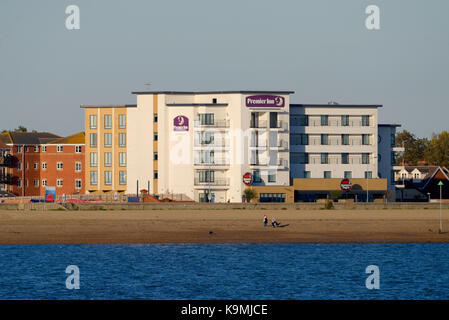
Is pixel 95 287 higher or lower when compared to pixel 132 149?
lower

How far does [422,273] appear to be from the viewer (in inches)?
2265

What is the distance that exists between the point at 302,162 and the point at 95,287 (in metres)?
85.0

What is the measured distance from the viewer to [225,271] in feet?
185

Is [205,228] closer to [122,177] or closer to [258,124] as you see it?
[258,124]

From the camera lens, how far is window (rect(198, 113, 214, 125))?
403ft

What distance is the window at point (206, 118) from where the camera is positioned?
122750 mm

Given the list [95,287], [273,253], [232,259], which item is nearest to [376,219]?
[273,253]

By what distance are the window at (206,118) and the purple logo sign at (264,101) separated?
6.73 m

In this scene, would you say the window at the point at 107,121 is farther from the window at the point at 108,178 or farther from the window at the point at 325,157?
the window at the point at 325,157

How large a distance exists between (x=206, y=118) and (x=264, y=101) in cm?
1059

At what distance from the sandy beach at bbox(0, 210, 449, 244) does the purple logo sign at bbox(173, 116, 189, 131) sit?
32761 mm

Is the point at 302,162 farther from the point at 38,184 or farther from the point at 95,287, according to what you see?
the point at 95,287

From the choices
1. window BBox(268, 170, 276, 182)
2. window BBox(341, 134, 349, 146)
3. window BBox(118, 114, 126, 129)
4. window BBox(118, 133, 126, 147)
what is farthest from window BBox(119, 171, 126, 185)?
window BBox(341, 134, 349, 146)

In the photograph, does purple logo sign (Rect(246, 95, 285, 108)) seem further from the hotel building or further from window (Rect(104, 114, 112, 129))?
window (Rect(104, 114, 112, 129))
